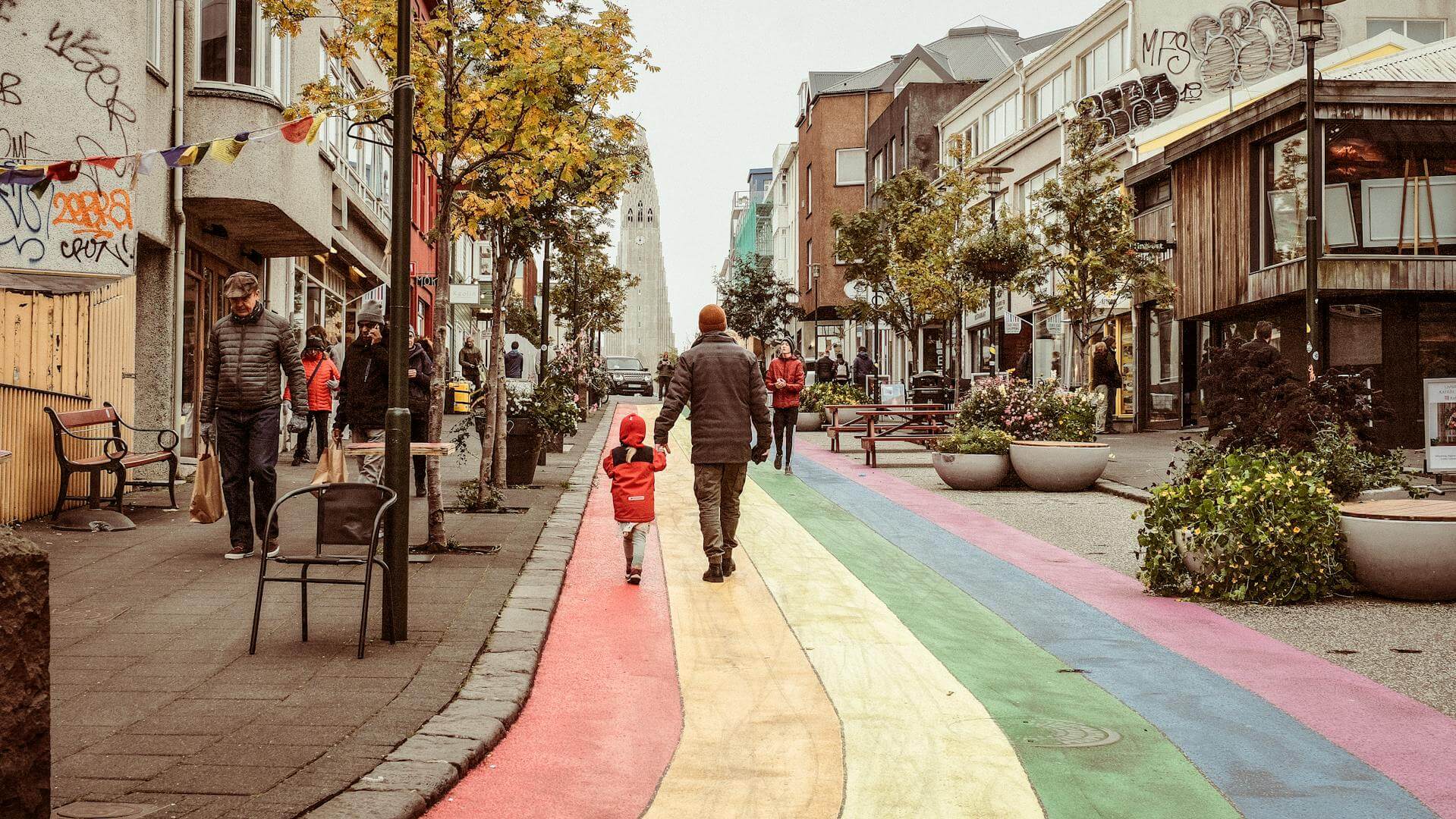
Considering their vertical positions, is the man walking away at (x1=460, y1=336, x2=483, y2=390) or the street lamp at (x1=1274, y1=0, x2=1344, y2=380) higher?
the street lamp at (x1=1274, y1=0, x2=1344, y2=380)

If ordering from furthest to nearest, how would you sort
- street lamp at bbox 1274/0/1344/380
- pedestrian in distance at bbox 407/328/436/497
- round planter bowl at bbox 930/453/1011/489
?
round planter bowl at bbox 930/453/1011/489 < street lamp at bbox 1274/0/1344/380 < pedestrian in distance at bbox 407/328/436/497

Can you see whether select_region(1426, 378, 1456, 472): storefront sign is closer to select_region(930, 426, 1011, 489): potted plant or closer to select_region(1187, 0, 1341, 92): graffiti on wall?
select_region(930, 426, 1011, 489): potted plant

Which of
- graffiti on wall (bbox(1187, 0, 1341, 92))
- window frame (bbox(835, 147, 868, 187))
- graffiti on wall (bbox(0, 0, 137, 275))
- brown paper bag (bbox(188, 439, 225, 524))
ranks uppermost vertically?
window frame (bbox(835, 147, 868, 187))

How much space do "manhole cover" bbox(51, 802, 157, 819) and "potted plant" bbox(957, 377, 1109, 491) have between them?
1342 cm

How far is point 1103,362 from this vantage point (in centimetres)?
3031

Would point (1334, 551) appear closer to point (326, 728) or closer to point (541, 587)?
point (541, 587)

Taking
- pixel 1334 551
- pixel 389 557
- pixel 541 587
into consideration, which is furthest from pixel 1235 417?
pixel 389 557

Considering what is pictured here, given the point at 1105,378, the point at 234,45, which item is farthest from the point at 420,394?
the point at 1105,378

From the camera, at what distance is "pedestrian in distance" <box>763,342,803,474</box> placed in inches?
752

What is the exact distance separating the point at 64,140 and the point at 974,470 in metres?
10.3

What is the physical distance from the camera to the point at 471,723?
536 centimetres

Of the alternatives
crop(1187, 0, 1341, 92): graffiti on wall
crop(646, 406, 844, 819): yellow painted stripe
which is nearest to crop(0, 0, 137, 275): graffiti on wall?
crop(646, 406, 844, 819): yellow painted stripe

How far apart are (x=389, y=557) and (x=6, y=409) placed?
18.8ft

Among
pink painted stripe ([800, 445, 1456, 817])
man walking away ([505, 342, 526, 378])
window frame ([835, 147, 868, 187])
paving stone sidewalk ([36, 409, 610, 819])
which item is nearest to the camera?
paving stone sidewalk ([36, 409, 610, 819])
